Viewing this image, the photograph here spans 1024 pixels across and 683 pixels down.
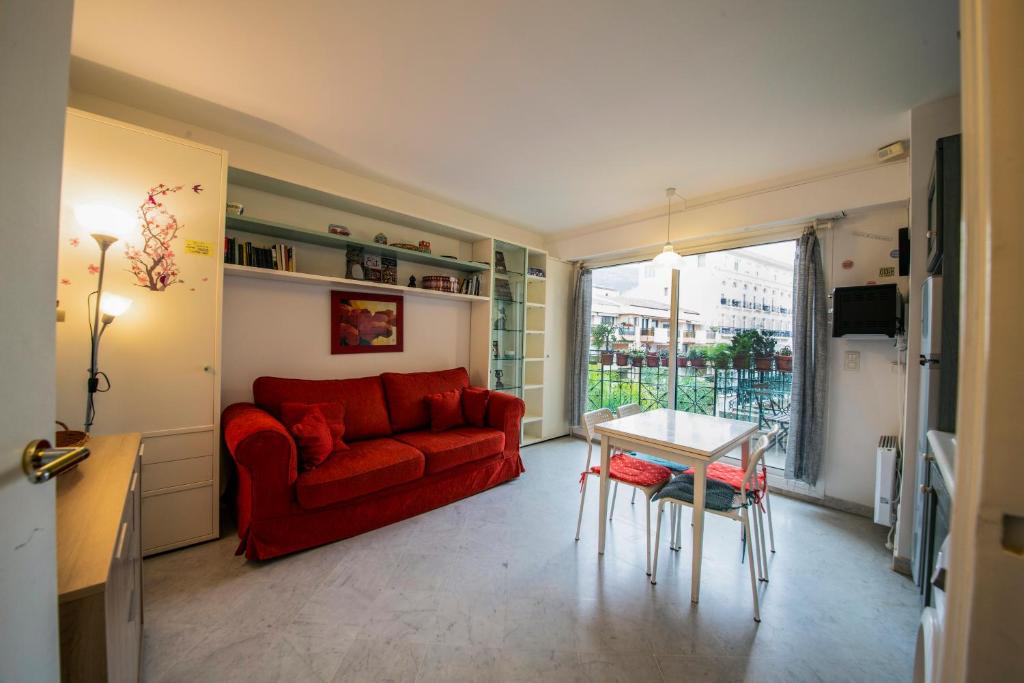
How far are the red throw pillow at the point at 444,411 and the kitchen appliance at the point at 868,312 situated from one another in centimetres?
302

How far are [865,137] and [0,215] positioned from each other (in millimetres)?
3711

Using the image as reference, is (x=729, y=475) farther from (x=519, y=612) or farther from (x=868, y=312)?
(x=868, y=312)

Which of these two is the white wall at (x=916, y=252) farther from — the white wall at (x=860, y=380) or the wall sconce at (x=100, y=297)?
the wall sconce at (x=100, y=297)

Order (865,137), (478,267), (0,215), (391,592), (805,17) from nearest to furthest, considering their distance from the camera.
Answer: (0,215) → (805,17) → (391,592) → (865,137) → (478,267)

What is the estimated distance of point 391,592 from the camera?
185cm

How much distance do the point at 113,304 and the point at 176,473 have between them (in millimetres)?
999

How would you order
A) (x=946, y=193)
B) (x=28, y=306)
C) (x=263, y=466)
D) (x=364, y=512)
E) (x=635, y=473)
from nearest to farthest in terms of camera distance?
(x=28, y=306), (x=946, y=193), (x=263, y=466), (x=635, y=473), (x=364, y=512)

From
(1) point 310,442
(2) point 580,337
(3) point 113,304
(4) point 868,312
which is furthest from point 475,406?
(4) point 868,312

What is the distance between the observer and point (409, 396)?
3.24m

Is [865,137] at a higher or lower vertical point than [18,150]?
higher

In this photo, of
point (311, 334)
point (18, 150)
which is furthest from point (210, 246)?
point (18, 150)

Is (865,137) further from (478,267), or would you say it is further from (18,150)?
(18,150)

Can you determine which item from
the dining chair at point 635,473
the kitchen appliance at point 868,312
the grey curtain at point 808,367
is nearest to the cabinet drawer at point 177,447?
the dining chair at point 635,473

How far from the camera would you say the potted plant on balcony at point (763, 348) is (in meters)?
3.31
